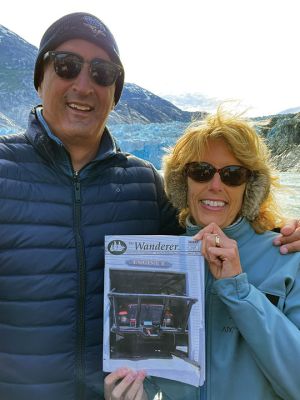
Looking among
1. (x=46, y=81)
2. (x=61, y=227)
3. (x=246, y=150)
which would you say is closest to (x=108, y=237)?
(x=61, y=227)

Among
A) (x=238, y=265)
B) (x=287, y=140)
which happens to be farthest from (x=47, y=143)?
(x=287, y=140)

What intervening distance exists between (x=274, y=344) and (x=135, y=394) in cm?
45

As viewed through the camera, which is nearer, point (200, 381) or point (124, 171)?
point (200, 381)

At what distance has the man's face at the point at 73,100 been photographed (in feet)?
5.11

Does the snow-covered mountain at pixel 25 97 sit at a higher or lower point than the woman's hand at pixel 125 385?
higher

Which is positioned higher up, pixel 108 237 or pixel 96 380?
pixel 108 237

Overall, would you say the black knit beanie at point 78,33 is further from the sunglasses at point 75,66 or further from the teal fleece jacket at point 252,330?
→ the teal fleece jacket at point 252,330

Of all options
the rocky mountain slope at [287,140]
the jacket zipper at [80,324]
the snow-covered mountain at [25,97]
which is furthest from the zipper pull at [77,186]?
the snow-covered mountain at [25,97]

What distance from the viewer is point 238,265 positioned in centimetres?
118

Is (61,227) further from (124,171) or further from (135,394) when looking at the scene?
(135,394)

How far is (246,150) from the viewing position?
1.35 metres

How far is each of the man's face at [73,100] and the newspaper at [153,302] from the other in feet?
1.73

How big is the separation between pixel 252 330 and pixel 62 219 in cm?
76

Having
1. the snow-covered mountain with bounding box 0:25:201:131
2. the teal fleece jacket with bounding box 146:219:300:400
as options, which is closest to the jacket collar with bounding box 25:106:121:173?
the teal fleece jacket with bounding box 146:219:300:400
